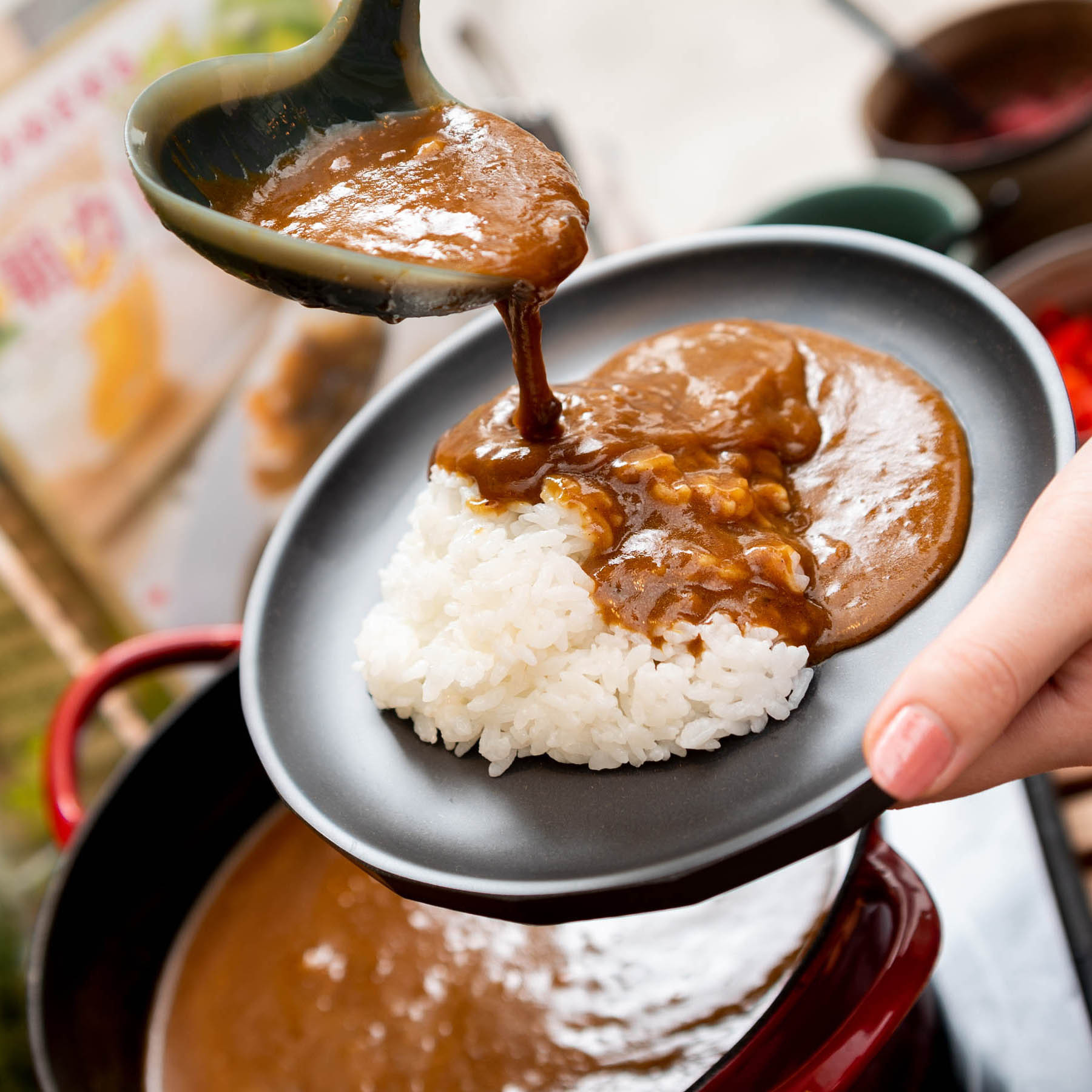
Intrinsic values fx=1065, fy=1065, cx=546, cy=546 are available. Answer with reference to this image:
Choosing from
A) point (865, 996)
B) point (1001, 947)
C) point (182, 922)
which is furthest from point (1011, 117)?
point (182, 922)

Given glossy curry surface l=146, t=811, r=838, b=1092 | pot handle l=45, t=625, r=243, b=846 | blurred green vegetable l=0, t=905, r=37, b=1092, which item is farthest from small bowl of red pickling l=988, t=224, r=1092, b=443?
blurred green vegetable l=0, t=905, r=37, b=1092

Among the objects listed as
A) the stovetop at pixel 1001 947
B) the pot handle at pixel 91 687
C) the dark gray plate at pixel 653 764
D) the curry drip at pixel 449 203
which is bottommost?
the stovetop at pixel 1001 947

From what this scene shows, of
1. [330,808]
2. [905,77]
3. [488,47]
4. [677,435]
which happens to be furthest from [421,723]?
[488,47]

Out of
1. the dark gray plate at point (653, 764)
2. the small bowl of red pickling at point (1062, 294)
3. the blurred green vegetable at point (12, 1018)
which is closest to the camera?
the dark gray plate at point (653, 764)

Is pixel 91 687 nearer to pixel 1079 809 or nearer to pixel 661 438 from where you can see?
pixel 661 438

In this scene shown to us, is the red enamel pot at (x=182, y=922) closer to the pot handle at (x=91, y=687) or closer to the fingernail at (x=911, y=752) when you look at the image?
the pot handle at (x=91, y=687)

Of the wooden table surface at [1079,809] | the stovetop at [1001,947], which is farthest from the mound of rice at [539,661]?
the wooden table surface at [1079,809]

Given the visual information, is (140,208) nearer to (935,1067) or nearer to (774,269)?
(774,269)
